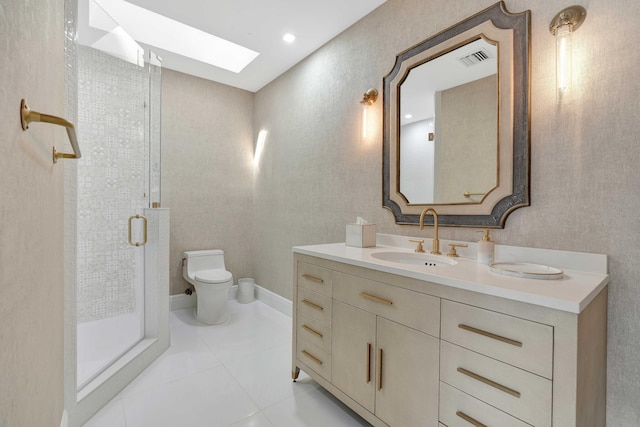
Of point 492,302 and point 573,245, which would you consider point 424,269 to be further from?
point 573,245

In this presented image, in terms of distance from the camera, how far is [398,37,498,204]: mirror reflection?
60.9 inches

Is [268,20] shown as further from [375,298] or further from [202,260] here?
[202,260]

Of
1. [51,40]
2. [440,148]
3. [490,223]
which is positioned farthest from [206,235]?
[490,223]

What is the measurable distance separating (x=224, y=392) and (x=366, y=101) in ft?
7.09

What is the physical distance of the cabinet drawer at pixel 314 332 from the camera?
167cm

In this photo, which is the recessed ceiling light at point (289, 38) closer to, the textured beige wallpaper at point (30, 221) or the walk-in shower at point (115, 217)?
the walk-in shower at point (115, 217)

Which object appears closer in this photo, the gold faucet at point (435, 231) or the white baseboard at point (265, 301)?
the gold faucet at point (435, 231)

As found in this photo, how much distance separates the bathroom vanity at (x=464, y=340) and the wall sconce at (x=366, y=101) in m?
1.02

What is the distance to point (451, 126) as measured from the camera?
67.7 inches

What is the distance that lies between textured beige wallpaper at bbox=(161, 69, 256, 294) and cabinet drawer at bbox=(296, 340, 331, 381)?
195 centimetres

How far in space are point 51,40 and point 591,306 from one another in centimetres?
→ 213

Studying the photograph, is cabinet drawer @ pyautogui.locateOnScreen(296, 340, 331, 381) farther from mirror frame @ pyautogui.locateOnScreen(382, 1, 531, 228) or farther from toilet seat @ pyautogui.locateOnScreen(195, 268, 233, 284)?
toilet seat @ pyautogui.locateOnScreen(195, 268, 233, 284)

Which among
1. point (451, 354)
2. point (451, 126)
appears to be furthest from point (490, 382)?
point (451, 126)

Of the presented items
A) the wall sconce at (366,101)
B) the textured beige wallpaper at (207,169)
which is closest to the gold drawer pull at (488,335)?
the wall sconce at (366,101)
